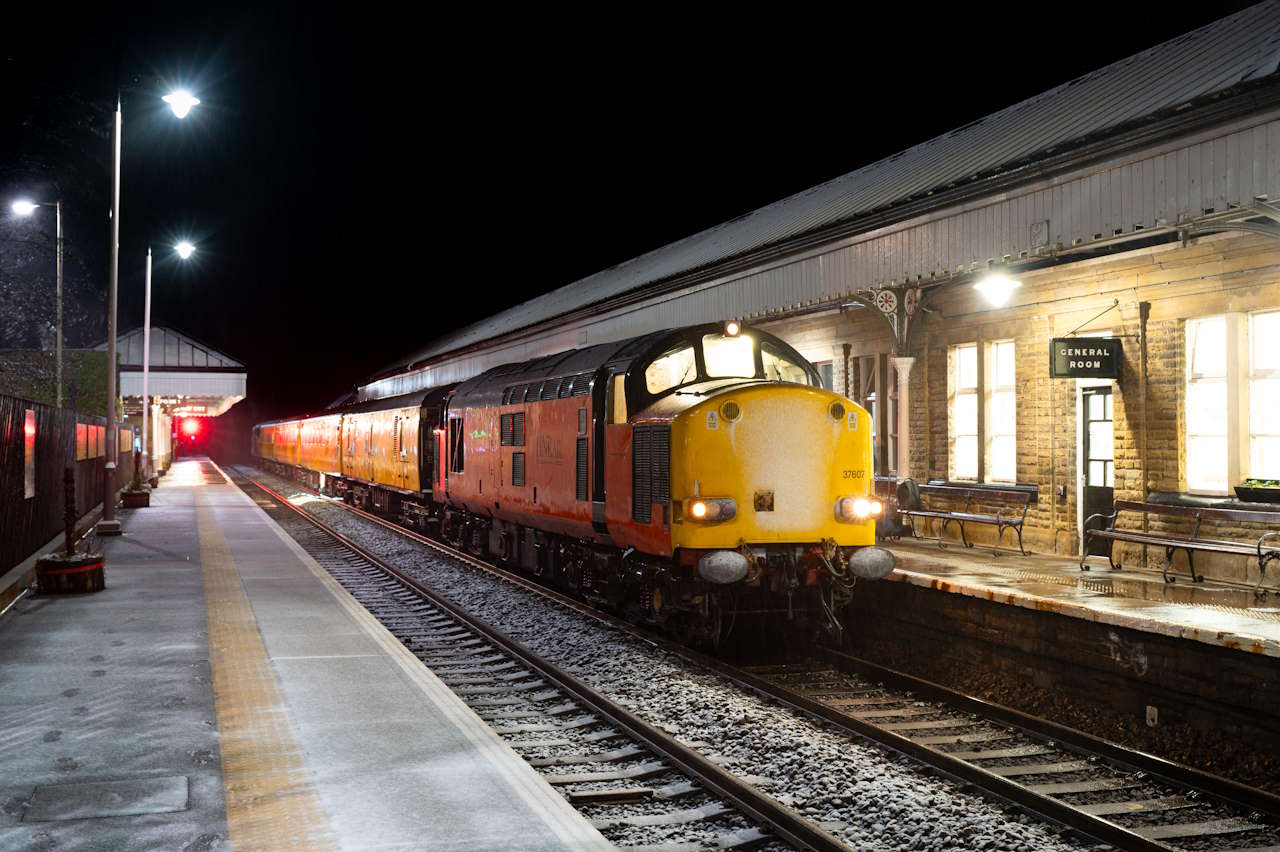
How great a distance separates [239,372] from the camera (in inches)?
2729

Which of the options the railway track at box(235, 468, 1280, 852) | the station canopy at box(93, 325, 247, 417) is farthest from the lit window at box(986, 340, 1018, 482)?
the station canopy at box(93, 325, 247, 417)

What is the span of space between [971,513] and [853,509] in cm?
594

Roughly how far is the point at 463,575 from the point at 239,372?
185 ft

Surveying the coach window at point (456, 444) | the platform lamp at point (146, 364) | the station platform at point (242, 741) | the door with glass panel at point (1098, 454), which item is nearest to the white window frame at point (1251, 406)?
the door with glass panel at point (1098, 454)

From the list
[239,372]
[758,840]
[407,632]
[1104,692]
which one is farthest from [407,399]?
[239,372]

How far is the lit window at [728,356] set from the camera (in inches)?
462

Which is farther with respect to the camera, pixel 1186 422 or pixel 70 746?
pixel 1186 422

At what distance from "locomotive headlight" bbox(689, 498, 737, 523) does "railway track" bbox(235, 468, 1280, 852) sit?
4.50 feet

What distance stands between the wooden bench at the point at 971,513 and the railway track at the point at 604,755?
259 inches

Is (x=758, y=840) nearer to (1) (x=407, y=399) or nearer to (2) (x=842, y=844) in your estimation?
(2) (x=842, y=844)

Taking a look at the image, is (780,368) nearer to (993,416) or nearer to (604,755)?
(993,416)

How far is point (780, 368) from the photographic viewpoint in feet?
40.1

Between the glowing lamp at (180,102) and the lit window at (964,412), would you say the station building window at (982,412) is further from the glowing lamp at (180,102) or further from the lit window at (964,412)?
the glowing lamp at (180,102)

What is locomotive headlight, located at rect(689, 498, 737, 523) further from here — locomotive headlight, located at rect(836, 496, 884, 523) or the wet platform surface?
the wet platform surface
